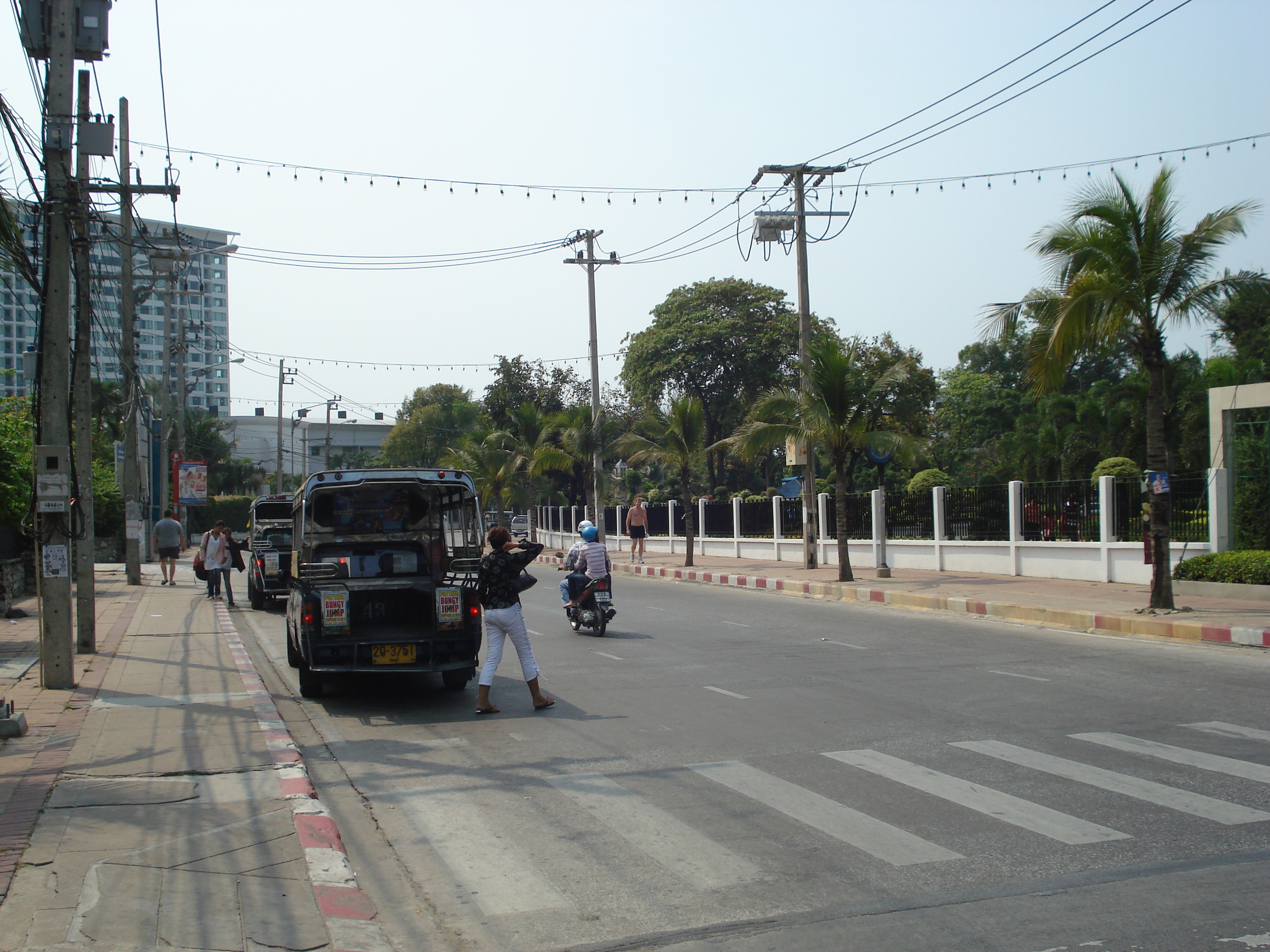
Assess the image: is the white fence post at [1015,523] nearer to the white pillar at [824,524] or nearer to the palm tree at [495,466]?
the white pillar at [824,524]

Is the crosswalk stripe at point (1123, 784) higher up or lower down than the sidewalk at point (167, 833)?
lower down

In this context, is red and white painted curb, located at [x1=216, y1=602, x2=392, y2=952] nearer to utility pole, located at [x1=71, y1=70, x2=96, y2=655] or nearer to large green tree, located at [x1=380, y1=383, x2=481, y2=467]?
utility pole, located at [x1=71, y1=70, x2=96, y2=655]

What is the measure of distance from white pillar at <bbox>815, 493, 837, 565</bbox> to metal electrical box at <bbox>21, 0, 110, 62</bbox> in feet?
69.7

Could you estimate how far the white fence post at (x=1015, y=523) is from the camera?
22.3 m

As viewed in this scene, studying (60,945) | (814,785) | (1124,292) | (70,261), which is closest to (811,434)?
(1124,292)

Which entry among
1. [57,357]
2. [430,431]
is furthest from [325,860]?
[430,431]

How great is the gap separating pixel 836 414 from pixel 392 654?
45.8ft

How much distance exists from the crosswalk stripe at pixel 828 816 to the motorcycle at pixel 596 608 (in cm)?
788

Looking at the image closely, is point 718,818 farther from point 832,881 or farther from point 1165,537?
point 1165,537

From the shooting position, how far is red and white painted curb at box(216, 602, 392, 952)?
4555 mm

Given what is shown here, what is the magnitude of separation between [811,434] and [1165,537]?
8.69 meters

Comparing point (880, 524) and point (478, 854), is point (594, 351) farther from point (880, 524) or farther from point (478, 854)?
point (478, 854)

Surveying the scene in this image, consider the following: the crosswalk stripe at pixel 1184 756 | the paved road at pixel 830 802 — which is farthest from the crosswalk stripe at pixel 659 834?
the crosswalk stripe at pixel 1184 756

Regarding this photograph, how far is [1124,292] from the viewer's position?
14641 millimetres
